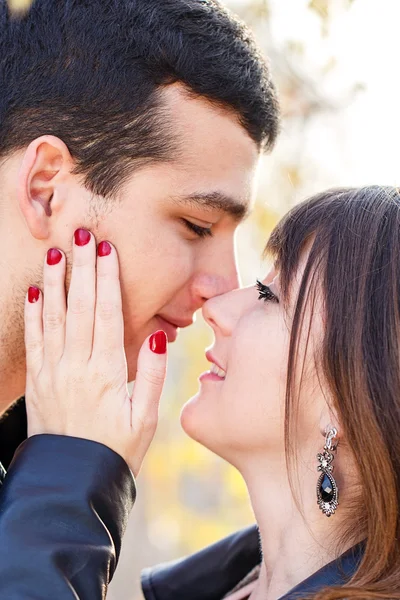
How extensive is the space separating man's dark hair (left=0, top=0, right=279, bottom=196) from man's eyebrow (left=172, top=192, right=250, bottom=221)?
6.2 inches

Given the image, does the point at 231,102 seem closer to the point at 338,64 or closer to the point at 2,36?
the point at 2,36

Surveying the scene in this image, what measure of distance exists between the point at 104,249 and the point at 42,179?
31 cm

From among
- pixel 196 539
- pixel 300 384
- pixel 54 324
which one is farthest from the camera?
pixel 196 539

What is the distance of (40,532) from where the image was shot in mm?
2275

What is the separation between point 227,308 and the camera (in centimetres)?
290

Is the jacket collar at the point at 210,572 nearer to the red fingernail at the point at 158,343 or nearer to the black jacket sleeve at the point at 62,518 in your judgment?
the black jacket sleeve at the point at 62,518

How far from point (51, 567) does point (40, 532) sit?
11 cm

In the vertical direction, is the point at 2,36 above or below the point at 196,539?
above

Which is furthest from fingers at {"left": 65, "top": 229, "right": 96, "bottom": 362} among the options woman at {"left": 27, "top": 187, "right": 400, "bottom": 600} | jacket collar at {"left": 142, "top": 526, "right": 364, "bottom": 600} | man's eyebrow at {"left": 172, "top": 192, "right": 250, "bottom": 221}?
jacket collar at {"left": 142, "top": 526, "right": 364, "bottom": 600}

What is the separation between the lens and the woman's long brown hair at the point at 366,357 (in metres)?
2.38

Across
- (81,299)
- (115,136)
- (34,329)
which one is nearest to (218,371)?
(81,299)

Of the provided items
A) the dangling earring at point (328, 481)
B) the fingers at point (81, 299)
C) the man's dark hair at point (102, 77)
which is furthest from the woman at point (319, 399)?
the man's dark hair at point (102, 77)

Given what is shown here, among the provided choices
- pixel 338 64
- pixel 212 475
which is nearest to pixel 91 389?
pixel 338 64

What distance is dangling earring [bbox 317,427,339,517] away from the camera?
8.32 ft
